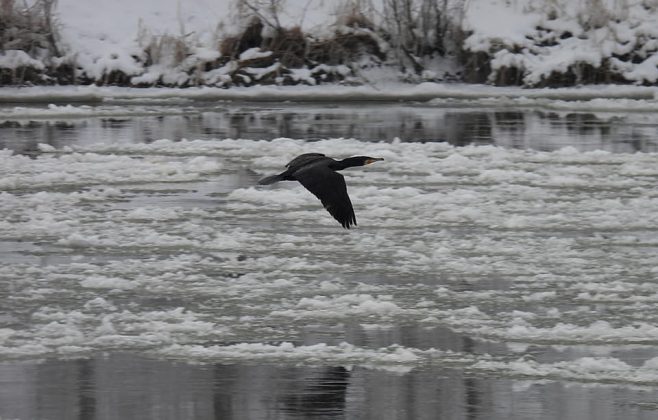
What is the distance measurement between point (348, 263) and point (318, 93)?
12294 millimetres

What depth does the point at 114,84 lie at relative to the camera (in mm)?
22078

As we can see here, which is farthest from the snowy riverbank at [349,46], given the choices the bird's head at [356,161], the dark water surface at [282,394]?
the dark water surface at [282,394]

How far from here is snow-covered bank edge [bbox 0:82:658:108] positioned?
20891 mm

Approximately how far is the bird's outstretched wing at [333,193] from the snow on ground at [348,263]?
0.46 metres

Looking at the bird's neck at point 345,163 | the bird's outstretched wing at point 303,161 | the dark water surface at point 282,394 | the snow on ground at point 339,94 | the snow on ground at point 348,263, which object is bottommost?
the dark water surface at point 282,394

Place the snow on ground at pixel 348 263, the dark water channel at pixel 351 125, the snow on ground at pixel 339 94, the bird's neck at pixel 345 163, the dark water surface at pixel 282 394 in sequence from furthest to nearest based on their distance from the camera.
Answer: the snow on ground at pixel 339 94
the dark water channel at pixel 351 125
the bird's neck at pixel 345 163
the snow on ground at pixel 348 263
the dark water surface at pixel 282 394

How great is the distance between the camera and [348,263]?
30.7 ft

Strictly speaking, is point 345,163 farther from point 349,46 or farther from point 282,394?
point 349,46

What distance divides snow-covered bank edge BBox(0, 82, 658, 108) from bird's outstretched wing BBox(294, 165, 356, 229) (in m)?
12.4

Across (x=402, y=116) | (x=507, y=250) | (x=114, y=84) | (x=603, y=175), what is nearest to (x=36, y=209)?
(x=507, y=250)

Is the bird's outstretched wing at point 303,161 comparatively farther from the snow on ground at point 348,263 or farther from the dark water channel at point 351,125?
the dark water channel at point 351,125

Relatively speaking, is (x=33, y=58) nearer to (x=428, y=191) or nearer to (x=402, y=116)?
(x=402, y=116)

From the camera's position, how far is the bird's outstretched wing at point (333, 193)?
8.59m

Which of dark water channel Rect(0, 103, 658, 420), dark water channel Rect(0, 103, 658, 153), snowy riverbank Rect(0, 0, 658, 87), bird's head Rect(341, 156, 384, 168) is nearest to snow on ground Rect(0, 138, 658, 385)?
dark water channel Rect(0, 103, 658, 420)
